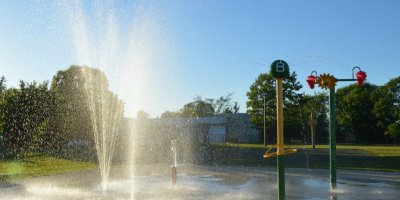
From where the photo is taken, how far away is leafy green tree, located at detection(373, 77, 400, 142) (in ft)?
216

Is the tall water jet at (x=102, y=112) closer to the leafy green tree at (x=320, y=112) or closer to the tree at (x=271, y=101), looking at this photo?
the tree at (x=271, y=101)

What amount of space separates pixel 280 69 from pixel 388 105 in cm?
6754

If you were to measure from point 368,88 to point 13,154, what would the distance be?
61.9 meters

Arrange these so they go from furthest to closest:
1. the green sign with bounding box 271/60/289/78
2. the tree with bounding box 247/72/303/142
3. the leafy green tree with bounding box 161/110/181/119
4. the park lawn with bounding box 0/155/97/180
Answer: the leafy green tree with bounding box 161/110/181/119 → the tree with bounding box 247/72/303/142 → the park lawn with bounding box 0/155/97/180 → the green sign with bounding box 271/60/289/78

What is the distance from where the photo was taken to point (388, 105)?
224 ft

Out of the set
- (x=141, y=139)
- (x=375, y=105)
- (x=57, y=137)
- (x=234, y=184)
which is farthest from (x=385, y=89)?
(x=234, y=184)

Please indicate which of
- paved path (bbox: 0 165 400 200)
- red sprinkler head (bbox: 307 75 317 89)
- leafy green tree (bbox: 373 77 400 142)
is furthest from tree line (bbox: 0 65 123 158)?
leafy green tree (bbox: 373 77 400 142)

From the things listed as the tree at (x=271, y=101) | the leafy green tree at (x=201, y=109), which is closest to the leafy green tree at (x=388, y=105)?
the tree at (x=271, y=101)

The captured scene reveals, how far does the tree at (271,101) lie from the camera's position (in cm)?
5288

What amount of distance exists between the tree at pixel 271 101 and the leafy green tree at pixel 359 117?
66.4 feet

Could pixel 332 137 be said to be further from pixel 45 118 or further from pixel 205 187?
pixel 45 118

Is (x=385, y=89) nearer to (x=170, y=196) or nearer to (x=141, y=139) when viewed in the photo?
(x=141, y=139)

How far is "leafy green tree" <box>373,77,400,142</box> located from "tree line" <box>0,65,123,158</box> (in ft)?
151

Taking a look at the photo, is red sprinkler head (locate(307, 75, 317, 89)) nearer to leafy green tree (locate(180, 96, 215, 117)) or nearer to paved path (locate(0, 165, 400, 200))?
paved path (locate(0, 165, 400, 200))
